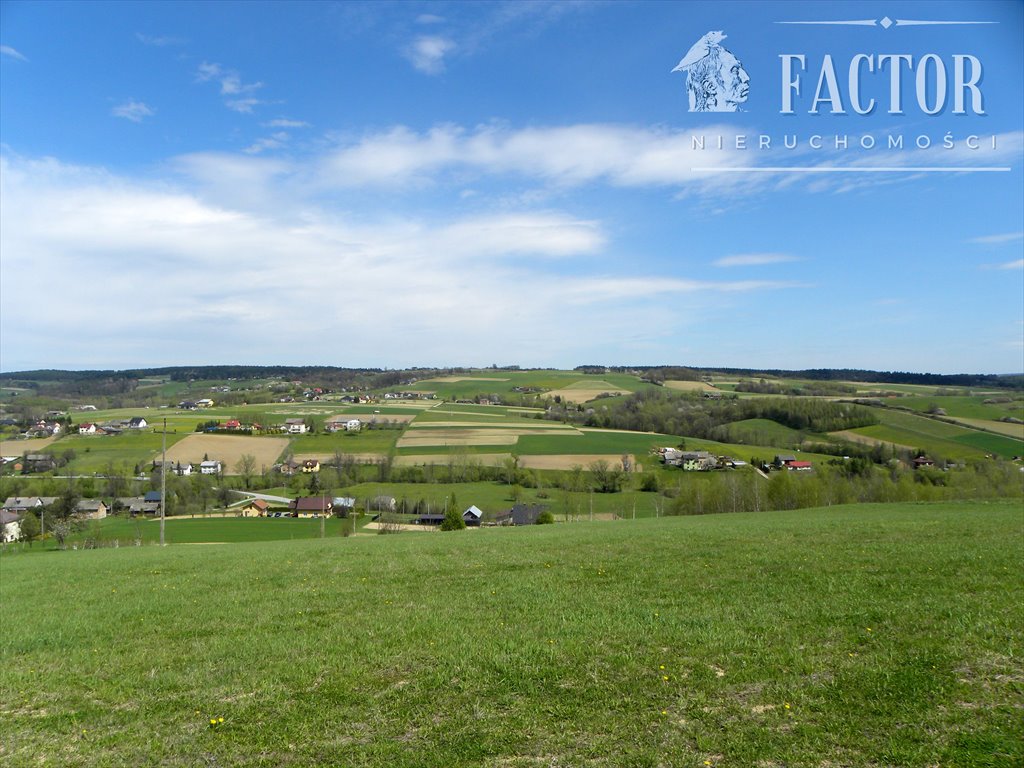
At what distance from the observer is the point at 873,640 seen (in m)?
8.27

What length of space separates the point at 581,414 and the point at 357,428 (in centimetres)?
3440

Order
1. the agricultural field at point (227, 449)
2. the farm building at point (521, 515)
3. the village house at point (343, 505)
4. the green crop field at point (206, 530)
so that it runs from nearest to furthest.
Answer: the green crop field at point (206, 530) < the farm building at point (521, 515) < the village house at point (343, 505) < the agricultural field at point (227, 449)

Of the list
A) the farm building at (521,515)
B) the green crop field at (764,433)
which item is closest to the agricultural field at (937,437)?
the green crop field at (764,433)

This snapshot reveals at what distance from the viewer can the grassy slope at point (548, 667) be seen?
6.12 meters

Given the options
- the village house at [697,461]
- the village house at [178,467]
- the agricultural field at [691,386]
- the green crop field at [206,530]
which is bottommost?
the green crop field at [206,530]

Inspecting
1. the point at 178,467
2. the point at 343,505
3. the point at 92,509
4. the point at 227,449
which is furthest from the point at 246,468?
the point at 343,505

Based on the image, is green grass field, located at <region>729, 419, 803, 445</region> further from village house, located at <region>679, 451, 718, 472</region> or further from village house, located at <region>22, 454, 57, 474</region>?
village house, located at <region>22, 454, 57, 474</region>

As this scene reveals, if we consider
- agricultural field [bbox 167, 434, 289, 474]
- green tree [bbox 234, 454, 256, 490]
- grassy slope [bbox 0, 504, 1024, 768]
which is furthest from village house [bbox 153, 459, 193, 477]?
grassy slope [bbox 0, 504, 1024, 768]

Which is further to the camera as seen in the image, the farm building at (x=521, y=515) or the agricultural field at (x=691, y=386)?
the agricultural field at (x=691, y=386)

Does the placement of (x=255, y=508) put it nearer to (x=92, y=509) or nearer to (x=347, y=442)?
(x=92, y=509)

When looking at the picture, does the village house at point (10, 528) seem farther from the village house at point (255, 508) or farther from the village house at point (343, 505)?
the village house at point (343, 505)

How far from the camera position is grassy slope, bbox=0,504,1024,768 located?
241 inches

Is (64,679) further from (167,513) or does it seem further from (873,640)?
(167,513)

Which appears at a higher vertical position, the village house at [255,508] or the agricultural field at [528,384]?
the agricultural field at [528,384]
